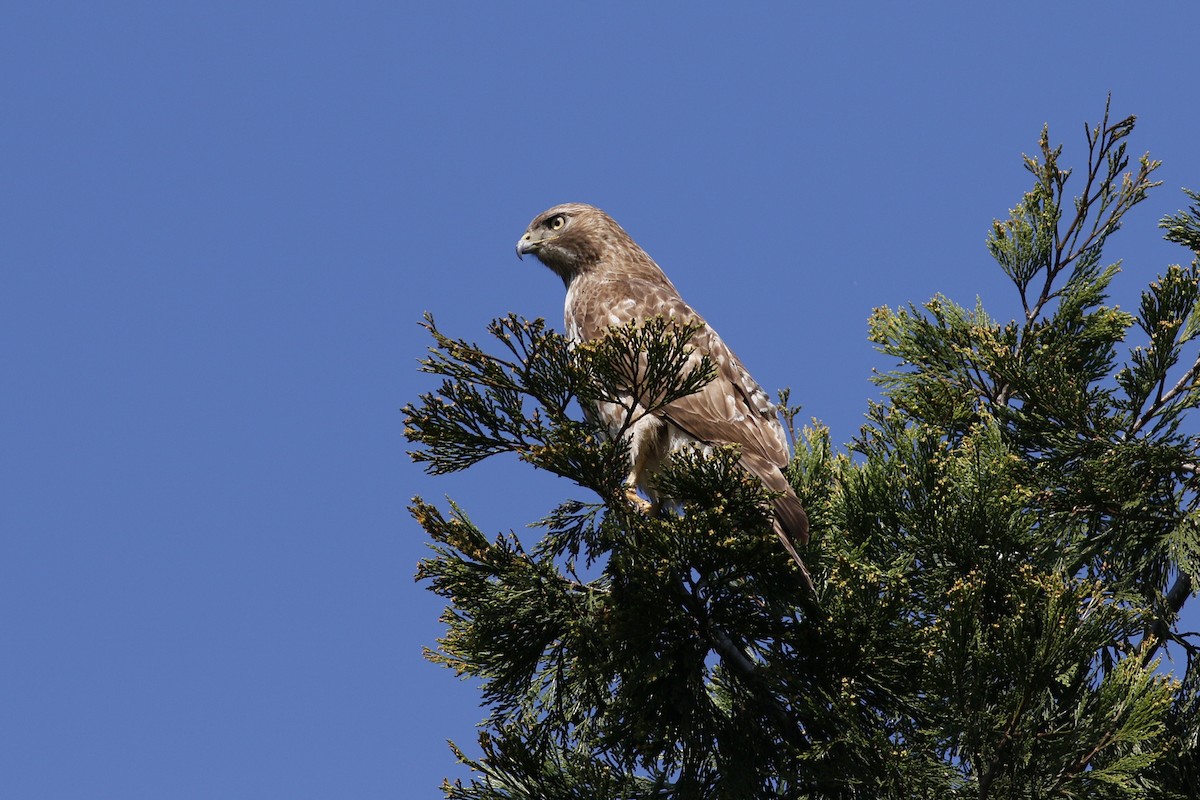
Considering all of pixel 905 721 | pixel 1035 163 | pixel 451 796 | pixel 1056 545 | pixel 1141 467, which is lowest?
pixel 451 796

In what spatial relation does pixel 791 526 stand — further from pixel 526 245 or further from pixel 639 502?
pixel 526 245

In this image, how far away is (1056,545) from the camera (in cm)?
480

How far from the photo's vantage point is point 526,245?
7.70m

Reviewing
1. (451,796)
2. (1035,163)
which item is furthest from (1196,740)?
(1035,163)

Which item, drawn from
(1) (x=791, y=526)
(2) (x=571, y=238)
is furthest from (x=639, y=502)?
(2) (x=571, y=238)

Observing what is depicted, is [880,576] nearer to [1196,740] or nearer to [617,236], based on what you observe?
[1196,740]

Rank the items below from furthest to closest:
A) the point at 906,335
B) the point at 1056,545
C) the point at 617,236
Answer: the point at 617,236
the point at 906,335
the point at 1056,545

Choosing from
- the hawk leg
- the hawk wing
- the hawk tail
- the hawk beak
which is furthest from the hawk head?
the hawk tail

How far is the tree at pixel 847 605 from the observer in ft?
12.2

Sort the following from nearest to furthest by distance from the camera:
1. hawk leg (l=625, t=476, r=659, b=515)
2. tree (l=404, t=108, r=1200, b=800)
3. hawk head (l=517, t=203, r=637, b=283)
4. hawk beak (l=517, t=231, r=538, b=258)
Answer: tree (l=404, t=108, r=1200, b=800)
hawk leg (l=625, t=476, r=659, b=515)
hawk head (l=517, t=203, r=637, b=283)
hawk beak (l=517, t=231, r=538, b=258)

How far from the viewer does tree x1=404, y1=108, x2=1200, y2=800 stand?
147 inches

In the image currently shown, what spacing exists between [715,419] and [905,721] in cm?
161

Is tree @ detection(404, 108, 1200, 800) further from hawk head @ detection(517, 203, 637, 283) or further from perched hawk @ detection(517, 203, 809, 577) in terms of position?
hawk head @ detection(517, 203, 637, 283)

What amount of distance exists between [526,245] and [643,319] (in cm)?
209
